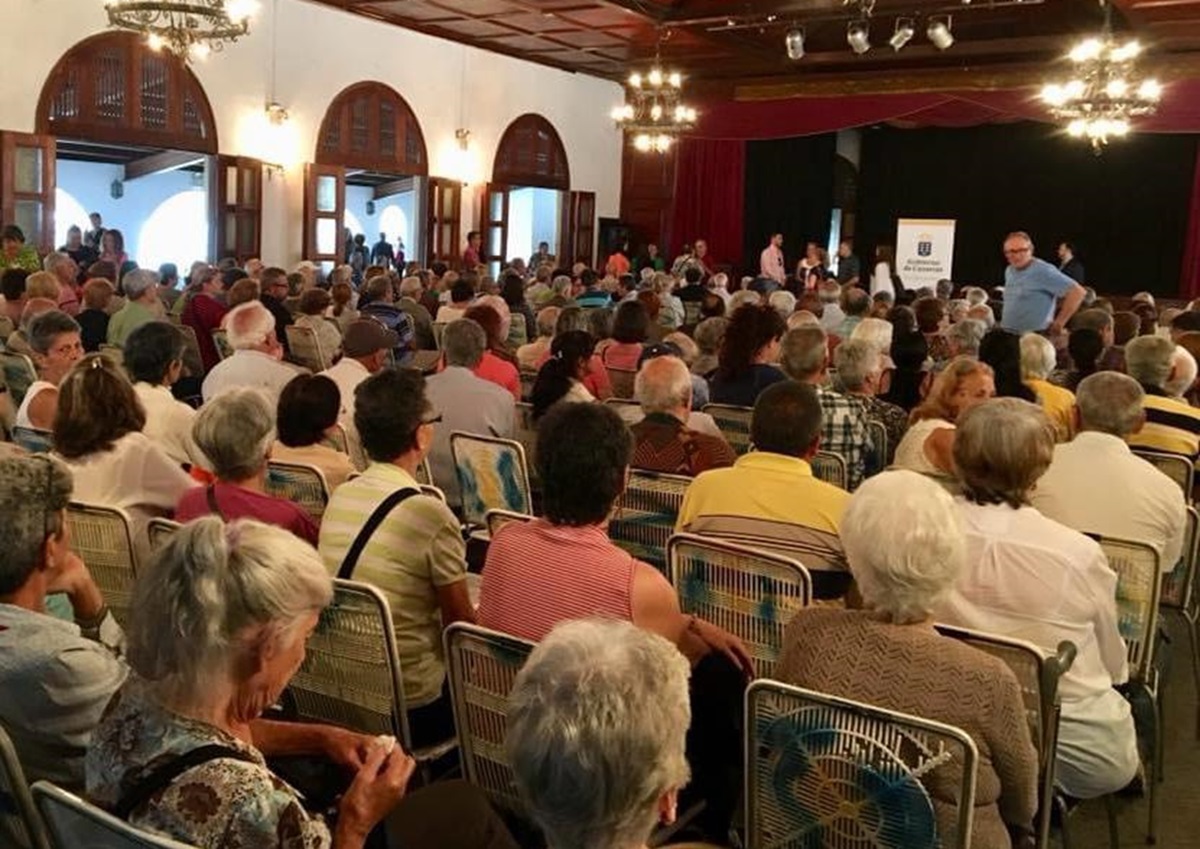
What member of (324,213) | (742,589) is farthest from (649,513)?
(324,213)

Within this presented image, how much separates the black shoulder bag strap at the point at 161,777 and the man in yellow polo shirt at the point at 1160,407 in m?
4.15

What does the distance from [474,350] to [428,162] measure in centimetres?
1177

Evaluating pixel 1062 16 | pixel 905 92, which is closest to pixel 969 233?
pixel 905 92

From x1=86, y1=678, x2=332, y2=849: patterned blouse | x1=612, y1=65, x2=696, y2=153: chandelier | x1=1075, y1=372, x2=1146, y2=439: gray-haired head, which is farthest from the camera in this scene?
x1=612, y1=65, x2=696, y2=153: chandelier

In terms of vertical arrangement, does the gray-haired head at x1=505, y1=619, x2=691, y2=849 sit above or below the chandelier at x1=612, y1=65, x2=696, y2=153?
below

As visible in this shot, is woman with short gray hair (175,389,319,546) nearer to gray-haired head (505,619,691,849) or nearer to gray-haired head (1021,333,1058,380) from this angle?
gray-haired head (505,619,691,849)

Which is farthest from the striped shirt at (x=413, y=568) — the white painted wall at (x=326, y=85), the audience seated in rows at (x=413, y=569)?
the white painted wall at (x=326, y=85)

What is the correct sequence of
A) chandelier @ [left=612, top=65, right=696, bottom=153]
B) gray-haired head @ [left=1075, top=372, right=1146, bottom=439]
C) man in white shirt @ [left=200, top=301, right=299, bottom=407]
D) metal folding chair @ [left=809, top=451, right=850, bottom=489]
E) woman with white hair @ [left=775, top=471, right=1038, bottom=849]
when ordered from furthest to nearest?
chandelier @ [left=612, top=65, right=696, bottom=153] < man in white shirt @ [left=200, top=301, right=299, bottom=407] < metal folding chair @ [left=809, top=451, right=850, bottom=489] < gray-haired head @ [left=1075, top=372, right=1146, bottom=439] < woman with white hair @ [left=775, top=471, right=1038, bottom=849]

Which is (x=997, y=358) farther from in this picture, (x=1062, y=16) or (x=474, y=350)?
(x=1062, y=16)

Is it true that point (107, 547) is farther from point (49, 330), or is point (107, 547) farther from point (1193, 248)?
point (1193, 248)

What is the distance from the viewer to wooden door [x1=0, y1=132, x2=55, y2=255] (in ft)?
37.1

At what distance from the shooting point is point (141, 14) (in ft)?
24.4

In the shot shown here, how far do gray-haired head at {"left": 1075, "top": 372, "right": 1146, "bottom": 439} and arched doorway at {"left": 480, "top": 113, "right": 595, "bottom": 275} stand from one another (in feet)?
46.6

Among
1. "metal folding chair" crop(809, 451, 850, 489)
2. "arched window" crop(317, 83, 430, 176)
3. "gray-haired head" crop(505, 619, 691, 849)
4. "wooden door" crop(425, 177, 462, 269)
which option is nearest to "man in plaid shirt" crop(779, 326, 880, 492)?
"metal folding chair" crop(809, 451, 850, 489)
